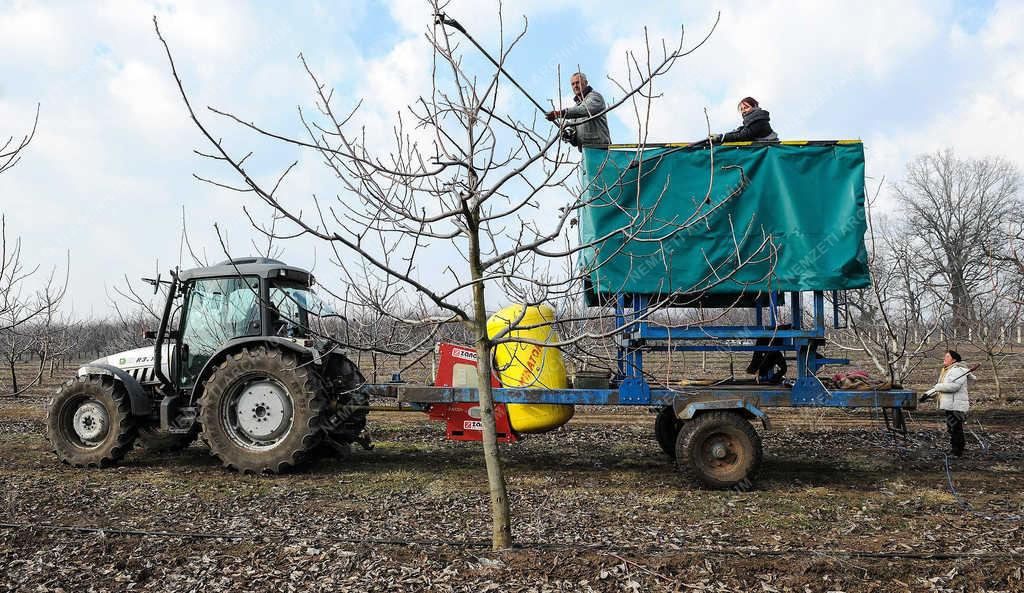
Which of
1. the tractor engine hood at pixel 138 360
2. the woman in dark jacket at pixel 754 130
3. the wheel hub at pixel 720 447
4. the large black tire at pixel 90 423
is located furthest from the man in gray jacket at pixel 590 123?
the large black tire at pixel 90 423

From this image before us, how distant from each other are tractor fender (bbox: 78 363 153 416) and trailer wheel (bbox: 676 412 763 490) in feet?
19.9

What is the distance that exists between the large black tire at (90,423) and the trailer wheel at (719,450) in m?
6.26

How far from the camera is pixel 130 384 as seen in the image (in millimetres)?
7984

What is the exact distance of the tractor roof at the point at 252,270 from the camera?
787 centimetres

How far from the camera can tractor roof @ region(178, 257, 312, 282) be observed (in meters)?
7.87

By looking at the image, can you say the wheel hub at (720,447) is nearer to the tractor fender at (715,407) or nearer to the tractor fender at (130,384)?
the tractor fender at (715,407)

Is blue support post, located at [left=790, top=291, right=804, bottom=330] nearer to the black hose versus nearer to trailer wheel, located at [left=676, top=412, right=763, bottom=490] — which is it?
trailer wheel, located at [left=676, top=412, right=763, bottom=490]

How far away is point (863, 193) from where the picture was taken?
650 centimetres

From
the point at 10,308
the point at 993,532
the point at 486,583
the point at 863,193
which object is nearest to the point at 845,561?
the point at 993,532

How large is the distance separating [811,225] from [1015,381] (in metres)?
17.6

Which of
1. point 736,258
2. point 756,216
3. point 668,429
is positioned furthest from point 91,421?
point 756,216

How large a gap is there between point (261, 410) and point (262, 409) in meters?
0.02

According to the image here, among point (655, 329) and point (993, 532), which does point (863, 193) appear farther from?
point (993, 532)

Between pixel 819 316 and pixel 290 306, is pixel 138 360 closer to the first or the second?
pixel 290 306
